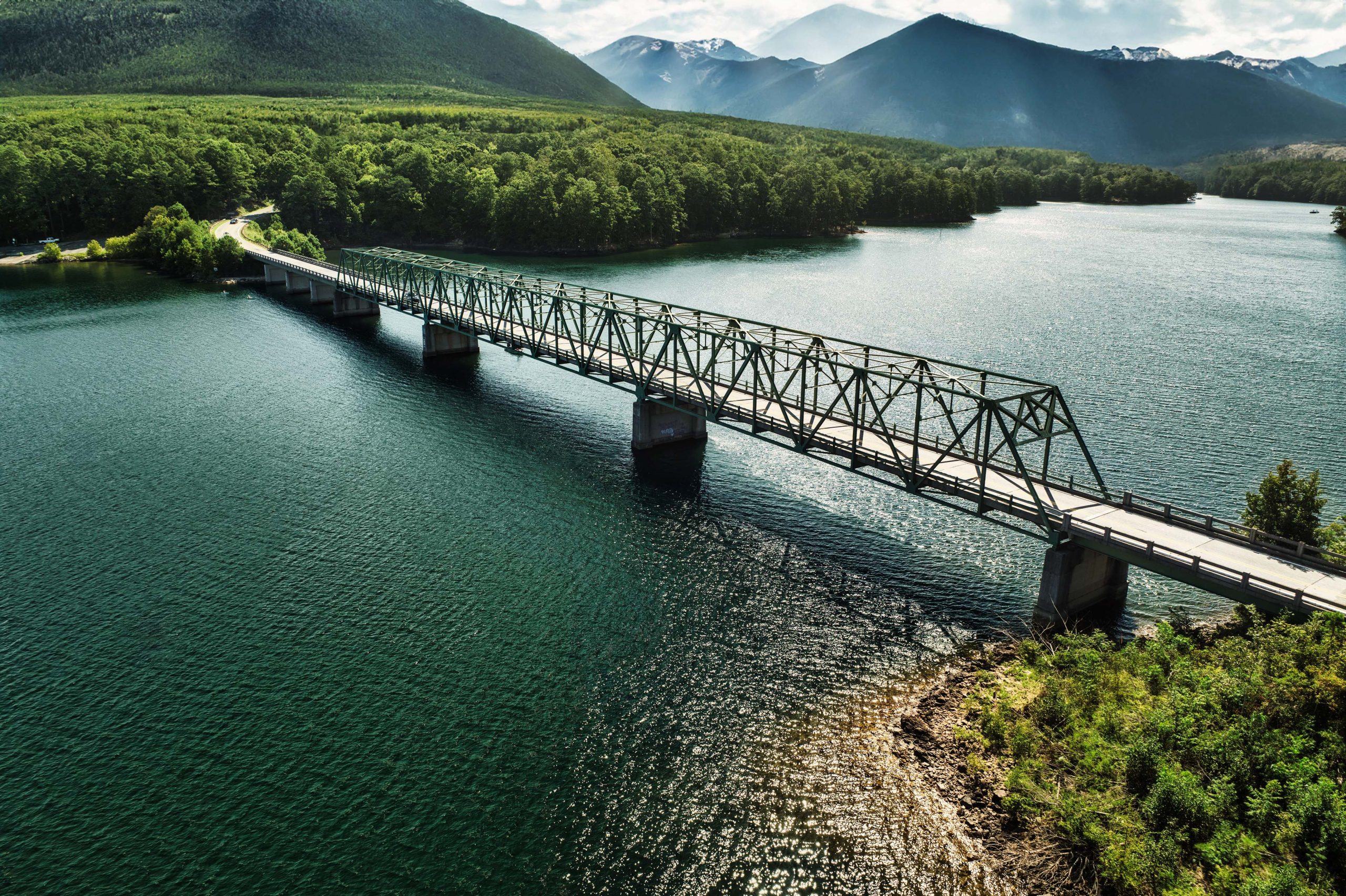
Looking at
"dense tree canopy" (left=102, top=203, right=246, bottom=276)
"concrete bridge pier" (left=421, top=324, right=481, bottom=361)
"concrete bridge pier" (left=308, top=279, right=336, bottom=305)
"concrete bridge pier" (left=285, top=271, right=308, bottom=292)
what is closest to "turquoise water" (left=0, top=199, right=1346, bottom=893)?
"concrete bridge pier" (left=421, top=324, right=481, bottom=361)

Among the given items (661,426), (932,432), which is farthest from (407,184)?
(932,432)

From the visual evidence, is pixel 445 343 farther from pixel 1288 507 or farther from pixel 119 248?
pixel 119 248

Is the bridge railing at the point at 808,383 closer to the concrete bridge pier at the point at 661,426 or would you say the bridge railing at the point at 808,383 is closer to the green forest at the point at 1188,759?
the concrete bridge pier at the point at 661,426

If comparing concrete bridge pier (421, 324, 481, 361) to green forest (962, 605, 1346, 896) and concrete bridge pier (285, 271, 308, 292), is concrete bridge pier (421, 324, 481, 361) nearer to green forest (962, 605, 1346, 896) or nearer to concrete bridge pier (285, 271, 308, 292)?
concrete bridge pier (285, 271, 308, 292)

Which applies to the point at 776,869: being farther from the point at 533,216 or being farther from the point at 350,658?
the point at 533,216

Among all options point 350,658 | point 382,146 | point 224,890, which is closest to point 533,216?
point 382,146
